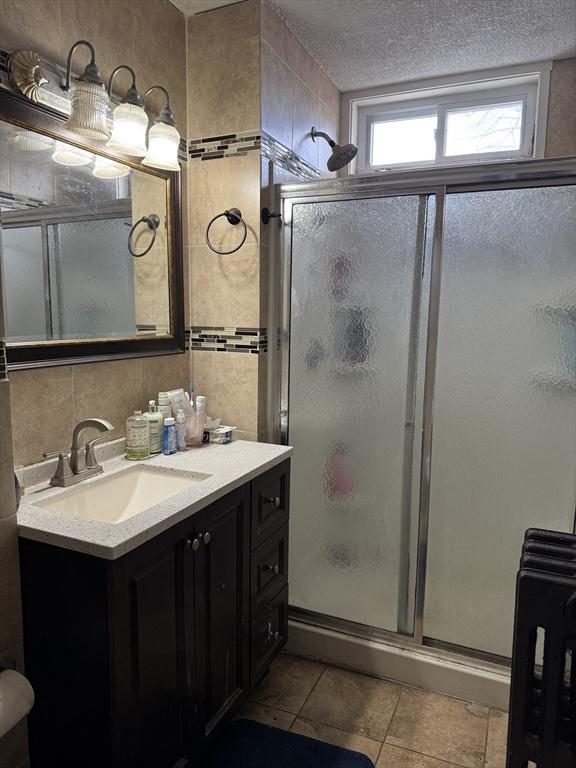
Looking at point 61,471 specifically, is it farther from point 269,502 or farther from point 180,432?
point 269,502

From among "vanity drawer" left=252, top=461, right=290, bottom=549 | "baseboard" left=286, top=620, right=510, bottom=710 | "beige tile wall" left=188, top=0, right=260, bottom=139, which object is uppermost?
"beige tile wall" left=188, top=0, right=260, bottom=139

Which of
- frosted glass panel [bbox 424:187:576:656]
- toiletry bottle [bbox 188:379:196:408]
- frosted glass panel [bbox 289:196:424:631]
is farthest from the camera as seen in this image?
toiletry bottle [bbox 188:379:196:408]

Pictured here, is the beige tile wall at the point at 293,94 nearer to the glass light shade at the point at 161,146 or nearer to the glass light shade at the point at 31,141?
the glass light shade at the point at 161,146

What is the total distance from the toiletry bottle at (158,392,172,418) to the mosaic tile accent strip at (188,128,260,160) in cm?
94

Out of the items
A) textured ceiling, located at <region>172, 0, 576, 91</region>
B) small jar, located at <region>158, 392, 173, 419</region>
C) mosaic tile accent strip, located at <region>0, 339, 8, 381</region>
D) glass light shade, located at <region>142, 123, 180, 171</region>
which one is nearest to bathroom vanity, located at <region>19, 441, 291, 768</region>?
small jar, located at <region>158, 392, 173, 419</region>

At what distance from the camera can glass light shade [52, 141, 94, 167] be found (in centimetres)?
155

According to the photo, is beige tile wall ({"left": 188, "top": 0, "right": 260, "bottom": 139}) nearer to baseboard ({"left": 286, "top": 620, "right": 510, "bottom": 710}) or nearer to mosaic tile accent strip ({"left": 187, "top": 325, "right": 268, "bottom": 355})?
mosaic tile accent strip ({"left": 187, "top": 325, "right": 268, "bottom": 355})

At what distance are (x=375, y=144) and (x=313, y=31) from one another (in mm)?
864

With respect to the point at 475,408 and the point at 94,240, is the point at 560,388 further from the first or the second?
the point at 94,240

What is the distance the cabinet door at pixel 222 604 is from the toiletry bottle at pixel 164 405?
1.46ft

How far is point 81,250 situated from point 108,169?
11.8 inches

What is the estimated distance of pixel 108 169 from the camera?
1722 mm

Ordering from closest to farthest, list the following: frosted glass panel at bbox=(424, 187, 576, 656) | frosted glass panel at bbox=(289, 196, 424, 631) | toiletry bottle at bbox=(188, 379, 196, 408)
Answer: frosted glass panel at bbox=(424, 187, 576, 656), frosted glass panel at bbox=(289, 196, 424, 631), toiletry bottle at bbox=(188, 379, 196, 408)

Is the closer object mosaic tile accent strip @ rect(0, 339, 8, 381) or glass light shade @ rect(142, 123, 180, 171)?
mosaic tile accent strip @ rect(0, 339, 8, 381)
